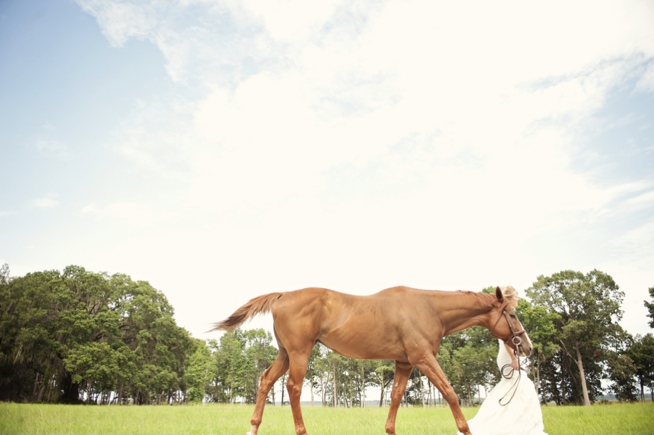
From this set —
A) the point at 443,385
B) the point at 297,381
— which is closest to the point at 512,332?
the point at 443,385

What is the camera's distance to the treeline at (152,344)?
3747 centimetres

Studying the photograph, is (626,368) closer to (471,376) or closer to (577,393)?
(577,393)

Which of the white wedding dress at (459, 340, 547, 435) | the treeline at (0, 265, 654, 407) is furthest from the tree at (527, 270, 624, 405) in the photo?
the white wedding dress at (459, 340, 547, 435)

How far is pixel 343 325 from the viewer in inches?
272

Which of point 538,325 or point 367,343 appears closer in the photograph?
point 367,343

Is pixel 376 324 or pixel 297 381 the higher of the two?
pixel 376 324

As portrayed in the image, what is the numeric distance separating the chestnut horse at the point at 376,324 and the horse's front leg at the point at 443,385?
0.06 feet

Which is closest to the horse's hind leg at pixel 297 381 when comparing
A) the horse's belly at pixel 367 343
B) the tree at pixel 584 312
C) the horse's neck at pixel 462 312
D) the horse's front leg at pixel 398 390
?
the horse's belly at pixel 367 343


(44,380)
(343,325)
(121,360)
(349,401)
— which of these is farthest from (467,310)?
(349,401)

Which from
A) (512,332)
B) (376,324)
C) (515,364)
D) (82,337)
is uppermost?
(82,337)

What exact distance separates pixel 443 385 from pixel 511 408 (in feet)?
9.19

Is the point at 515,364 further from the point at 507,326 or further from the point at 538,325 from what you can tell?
the point at 538,325

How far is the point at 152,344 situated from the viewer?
45469 mm

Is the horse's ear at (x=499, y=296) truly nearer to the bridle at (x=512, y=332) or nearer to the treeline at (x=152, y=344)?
the bridle at (x=512, y=332)
